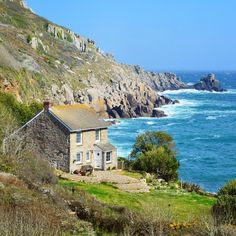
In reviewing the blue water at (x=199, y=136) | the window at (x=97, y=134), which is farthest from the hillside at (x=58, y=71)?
the window at (x=97, y=134)

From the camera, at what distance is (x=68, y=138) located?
47.4 meters

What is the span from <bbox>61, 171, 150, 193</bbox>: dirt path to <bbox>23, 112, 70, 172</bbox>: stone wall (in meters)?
2.56

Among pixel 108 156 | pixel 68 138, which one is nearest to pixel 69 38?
pixel 108 156

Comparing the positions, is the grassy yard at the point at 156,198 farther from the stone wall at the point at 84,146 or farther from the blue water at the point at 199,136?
the blue water at the point at 199,136

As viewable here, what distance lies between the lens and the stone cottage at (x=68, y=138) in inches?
1881

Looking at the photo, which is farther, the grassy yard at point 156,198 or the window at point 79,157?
the window at point 79,157

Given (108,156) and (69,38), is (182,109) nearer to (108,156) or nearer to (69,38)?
(69,38)

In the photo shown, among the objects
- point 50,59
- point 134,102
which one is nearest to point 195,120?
point 134,102

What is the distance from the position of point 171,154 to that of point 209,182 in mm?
9542

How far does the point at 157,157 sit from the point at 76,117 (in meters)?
8.03

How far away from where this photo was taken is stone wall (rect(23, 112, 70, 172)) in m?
47.8

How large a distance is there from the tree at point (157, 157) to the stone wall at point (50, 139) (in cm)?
727

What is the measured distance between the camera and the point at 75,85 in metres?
124

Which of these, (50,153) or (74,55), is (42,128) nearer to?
(50,153)
